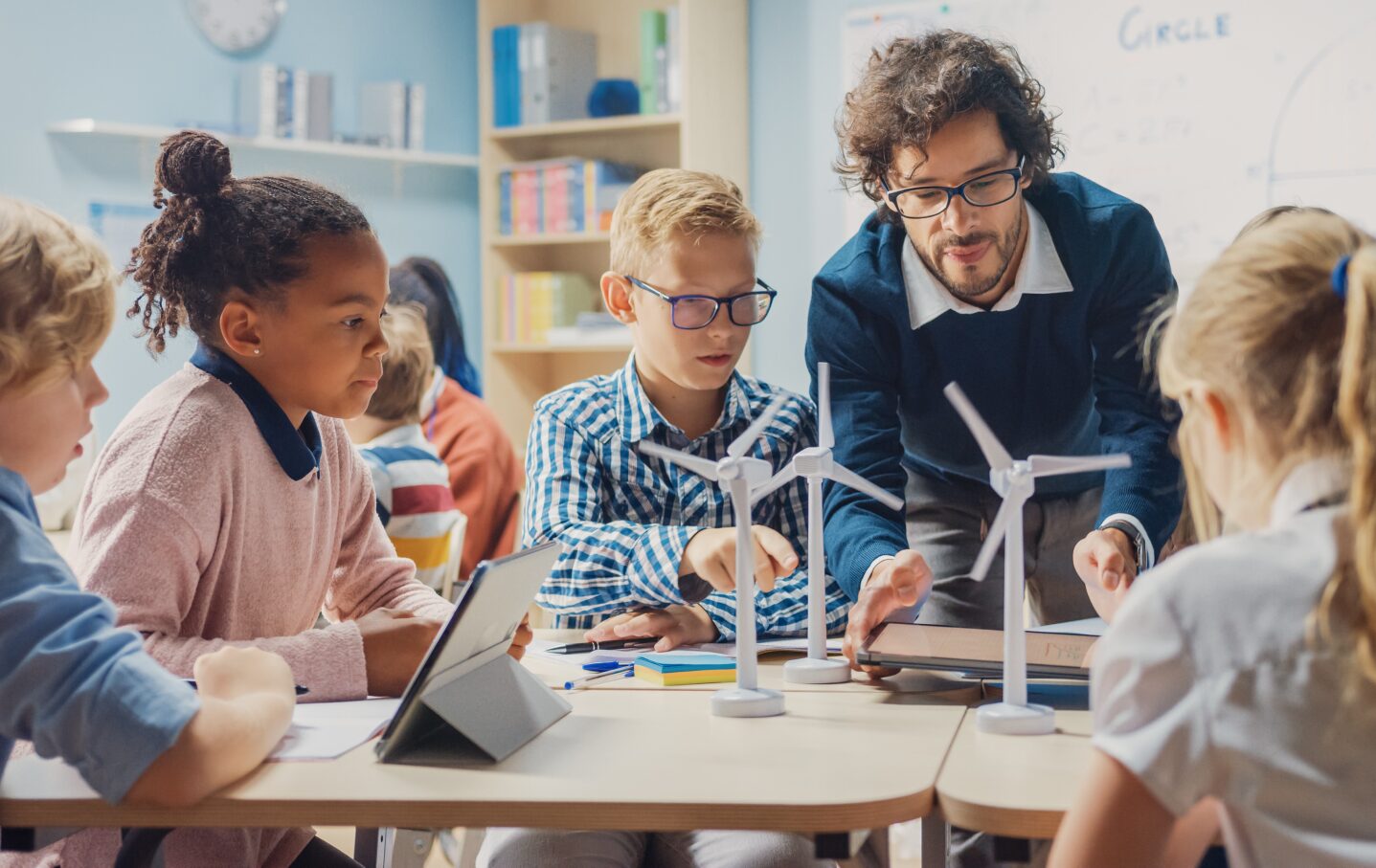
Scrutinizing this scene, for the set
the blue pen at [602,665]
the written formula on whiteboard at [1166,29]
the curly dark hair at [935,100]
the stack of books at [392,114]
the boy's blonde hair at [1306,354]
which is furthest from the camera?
the stack of books at [392,114]

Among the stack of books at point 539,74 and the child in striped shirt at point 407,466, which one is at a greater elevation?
the stack of books at point 539,74

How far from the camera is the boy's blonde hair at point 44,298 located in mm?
1119

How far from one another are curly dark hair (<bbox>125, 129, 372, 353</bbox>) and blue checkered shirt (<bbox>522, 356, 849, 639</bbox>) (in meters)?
0.52

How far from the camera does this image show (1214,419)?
994mm

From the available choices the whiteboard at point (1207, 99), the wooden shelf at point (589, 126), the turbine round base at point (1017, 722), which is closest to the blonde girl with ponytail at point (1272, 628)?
the turbine round base at point (1017, 722)

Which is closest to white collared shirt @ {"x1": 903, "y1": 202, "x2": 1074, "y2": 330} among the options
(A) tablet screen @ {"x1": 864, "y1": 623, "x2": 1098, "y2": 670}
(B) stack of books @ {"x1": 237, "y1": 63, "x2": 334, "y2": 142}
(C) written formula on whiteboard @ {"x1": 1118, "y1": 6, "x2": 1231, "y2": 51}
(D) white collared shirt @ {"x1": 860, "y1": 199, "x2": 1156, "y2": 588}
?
(D) white collared shirt @ {"x1": 860, "y1": 199, "x2": 1156, "y2": 588}

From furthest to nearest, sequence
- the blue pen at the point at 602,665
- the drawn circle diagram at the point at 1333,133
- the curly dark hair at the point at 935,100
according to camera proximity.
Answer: the drawn circle diagram at the point at 1333,133 < the curly dark hair at the point at 935,100 < the blue pen at the point at 602,665

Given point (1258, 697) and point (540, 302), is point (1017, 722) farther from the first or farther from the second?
point (540, 302)

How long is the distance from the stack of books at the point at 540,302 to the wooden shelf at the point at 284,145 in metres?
0.49

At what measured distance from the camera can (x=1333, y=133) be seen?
3.64 m

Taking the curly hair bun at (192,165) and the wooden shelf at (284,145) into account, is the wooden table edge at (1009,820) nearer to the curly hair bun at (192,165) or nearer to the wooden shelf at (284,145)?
the curly hair bun at (192,165)

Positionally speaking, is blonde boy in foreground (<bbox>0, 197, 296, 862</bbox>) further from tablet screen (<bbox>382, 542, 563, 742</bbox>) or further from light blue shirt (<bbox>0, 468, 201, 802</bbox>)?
tablet screen (<bbox>382, 542, 563, 742</bbox>)

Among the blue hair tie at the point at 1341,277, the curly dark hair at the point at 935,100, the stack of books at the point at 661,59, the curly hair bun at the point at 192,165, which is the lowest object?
the blue hair tie at the point at 1341,277

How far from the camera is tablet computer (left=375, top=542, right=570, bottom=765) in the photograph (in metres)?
1.19
